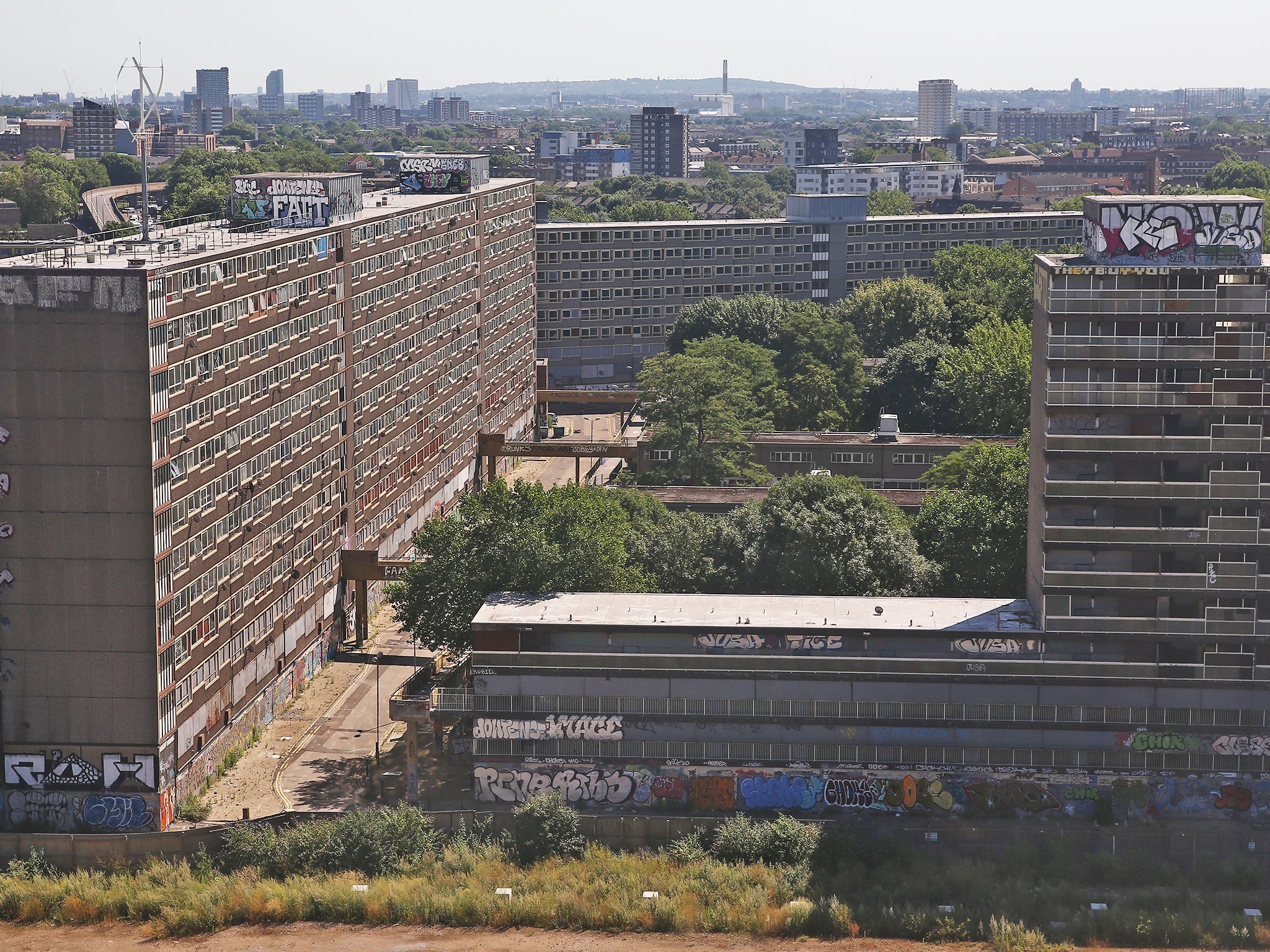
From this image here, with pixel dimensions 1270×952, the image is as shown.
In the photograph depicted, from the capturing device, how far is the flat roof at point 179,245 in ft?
244

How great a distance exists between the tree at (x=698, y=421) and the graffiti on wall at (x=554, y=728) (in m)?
52.5

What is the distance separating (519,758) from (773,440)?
62492mm

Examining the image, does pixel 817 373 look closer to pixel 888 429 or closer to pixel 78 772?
pixel 888 429

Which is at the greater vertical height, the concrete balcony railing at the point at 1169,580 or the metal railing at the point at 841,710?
the concrete balcony railing at the point at 1169,580

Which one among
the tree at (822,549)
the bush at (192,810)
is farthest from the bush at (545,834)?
the tree at (822,549)

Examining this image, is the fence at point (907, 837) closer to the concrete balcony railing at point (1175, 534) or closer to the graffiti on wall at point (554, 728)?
the graffiti on wall at point (554, 728)

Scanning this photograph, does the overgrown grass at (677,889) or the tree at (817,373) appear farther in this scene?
the tree at (817,373)

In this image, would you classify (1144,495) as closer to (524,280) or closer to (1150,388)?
(1150,388)

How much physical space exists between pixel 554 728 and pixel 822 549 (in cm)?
2194

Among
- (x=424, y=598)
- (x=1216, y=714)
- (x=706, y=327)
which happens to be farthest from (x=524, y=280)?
(x=1216, y=714)

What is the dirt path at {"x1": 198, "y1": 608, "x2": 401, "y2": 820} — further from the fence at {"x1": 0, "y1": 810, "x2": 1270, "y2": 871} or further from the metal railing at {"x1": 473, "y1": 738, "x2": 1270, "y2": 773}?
the metal railing at {"x1": 473, "y1": 738, "x2": 1270, "y2": 773}

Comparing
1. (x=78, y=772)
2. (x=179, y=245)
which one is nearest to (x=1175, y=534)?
(x=179, y=245)

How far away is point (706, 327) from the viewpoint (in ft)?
570

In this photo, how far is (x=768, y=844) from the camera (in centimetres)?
7094
